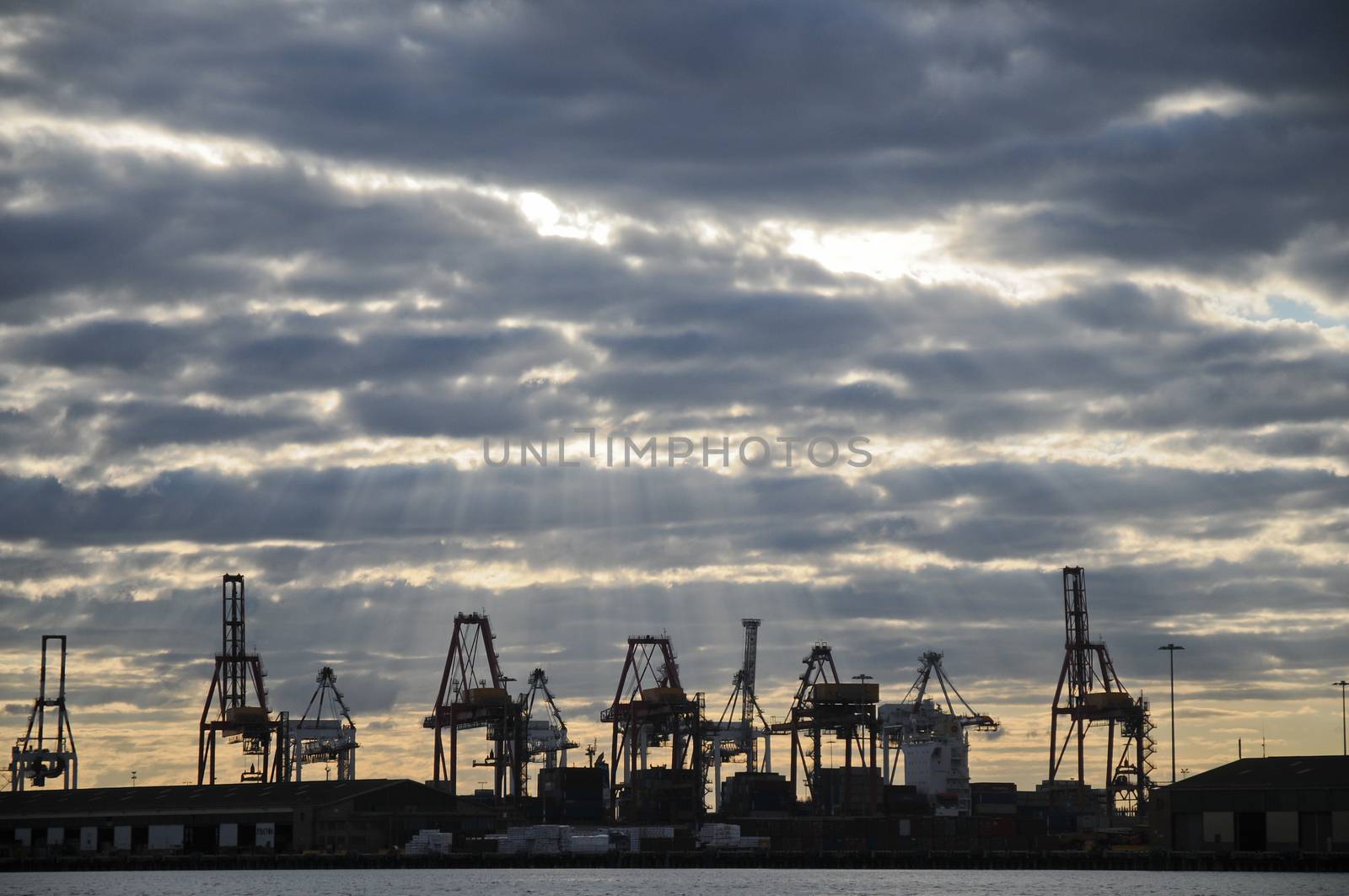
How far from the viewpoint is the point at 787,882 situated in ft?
444

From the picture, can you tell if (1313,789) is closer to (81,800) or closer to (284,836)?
(284,836)

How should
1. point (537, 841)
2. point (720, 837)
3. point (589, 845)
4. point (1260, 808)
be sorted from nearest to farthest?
point (1260, 808) → point (537, 841) → point (589, 845) → point (720, 837)

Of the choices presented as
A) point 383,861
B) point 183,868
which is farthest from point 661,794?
point 183,868

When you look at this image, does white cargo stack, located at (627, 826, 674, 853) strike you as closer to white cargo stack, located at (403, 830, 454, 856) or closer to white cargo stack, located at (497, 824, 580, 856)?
white cargo stack, located at (497, 824, 580, 856)

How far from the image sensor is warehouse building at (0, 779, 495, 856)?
164500 mm

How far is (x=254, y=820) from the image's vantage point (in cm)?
16638

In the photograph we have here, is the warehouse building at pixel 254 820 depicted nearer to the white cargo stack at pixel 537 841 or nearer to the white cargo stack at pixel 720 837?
the white cargo stack at pixel 537 841

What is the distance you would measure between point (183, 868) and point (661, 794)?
161ft

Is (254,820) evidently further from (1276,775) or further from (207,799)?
(1276,775)

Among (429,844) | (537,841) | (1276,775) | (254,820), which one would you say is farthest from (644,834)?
(1276,775)

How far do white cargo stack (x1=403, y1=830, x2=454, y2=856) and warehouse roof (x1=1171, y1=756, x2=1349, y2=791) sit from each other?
6388cm

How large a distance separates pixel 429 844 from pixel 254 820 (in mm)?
17107

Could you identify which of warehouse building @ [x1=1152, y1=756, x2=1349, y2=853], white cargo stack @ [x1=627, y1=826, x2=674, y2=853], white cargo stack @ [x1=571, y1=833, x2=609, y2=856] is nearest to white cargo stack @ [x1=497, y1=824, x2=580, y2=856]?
white cargo stack @ [x1=571, y1=833, x2=609, y2=856]

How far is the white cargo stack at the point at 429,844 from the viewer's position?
528 ft
